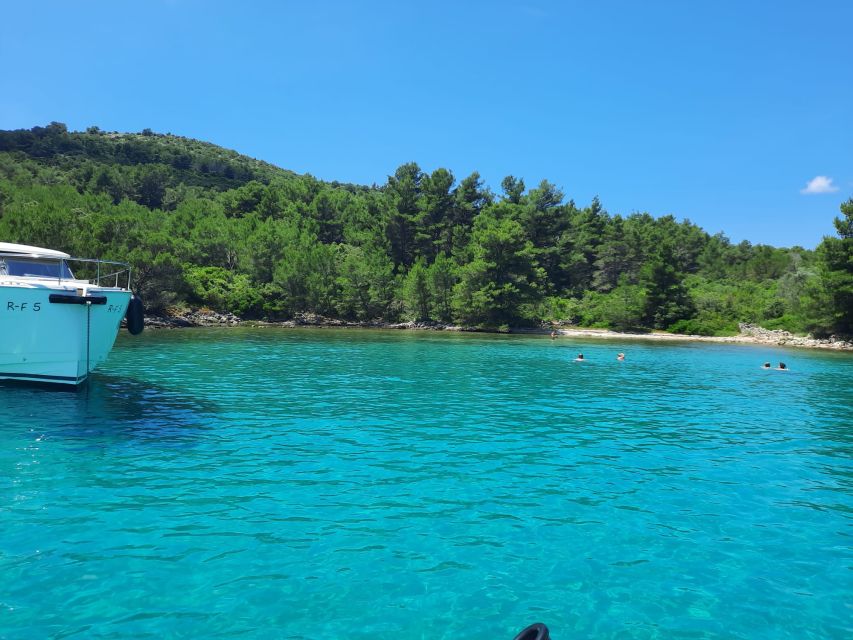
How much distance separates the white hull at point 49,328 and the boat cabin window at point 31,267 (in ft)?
5.46

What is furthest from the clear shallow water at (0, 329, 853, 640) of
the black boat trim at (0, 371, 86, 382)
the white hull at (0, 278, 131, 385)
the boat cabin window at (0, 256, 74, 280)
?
the boat cabin window at (0, 256, 74, 280)

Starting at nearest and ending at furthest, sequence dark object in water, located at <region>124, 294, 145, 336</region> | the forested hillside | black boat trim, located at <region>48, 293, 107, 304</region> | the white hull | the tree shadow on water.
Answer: the tree shadow on water
the white hull
black boat trim, located at <region>48, 293, 107, 304</region>
dark object in water, located at <region>124, 294, 145, 336</region>
the forested hillside

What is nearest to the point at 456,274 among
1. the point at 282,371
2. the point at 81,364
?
the point at 282,371

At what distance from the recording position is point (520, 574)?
778 cm

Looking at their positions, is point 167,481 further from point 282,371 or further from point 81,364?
point 282,371

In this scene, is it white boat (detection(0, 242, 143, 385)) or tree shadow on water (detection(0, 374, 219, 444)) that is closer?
tree shadow on water (detection(0, 374, 219, 444))

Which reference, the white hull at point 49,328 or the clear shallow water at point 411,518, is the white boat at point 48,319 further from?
the clear shallow water at point 411,518

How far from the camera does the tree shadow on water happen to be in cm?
1514

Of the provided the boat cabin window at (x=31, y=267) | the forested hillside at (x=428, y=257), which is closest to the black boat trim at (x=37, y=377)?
the boat cabin window at (x=31, y=267)

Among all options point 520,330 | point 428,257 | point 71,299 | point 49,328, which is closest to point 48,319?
point 49,328

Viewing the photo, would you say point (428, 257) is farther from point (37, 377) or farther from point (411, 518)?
point (411, 518)

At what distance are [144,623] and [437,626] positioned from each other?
364 cm

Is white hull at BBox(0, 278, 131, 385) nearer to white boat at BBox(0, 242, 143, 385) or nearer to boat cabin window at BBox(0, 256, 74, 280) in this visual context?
white boat at BBox(0, 242, 143, 385)

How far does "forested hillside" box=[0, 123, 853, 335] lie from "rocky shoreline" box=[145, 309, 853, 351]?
1702 mm
